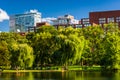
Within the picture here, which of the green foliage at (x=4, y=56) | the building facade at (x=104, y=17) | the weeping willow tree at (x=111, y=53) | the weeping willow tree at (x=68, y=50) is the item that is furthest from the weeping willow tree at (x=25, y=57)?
the building facade at (x=104, y=17)

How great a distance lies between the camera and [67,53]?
193 feet

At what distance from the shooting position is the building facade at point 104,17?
120 meters

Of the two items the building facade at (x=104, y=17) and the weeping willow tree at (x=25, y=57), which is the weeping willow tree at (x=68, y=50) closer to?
the weeping willow tree at (x=25, y=57)

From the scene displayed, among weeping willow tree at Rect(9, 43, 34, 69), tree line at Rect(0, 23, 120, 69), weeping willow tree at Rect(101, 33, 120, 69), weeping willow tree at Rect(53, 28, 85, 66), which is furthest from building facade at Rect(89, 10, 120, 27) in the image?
weeping willow tree at Rect(9, 43, 34, 69)

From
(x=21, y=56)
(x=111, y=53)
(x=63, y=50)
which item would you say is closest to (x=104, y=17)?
(x=111, y=53)

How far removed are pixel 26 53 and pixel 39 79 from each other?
20.0 meters

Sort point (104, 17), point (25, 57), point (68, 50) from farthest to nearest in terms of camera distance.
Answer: point (104, 17), point (68, 50), point (25, 57)

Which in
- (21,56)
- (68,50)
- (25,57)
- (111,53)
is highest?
(68,50)

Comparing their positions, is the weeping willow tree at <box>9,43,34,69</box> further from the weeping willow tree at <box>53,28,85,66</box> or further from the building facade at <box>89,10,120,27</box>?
the building facade at <box>89,10,120,27</box>

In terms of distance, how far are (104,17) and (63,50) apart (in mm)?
64366

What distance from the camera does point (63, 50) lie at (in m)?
59.7

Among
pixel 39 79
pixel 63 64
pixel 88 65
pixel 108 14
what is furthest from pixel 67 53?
pixel 108 14

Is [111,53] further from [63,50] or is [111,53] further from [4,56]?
[4,56]

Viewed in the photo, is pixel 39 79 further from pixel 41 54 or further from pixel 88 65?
pixel 88 65
